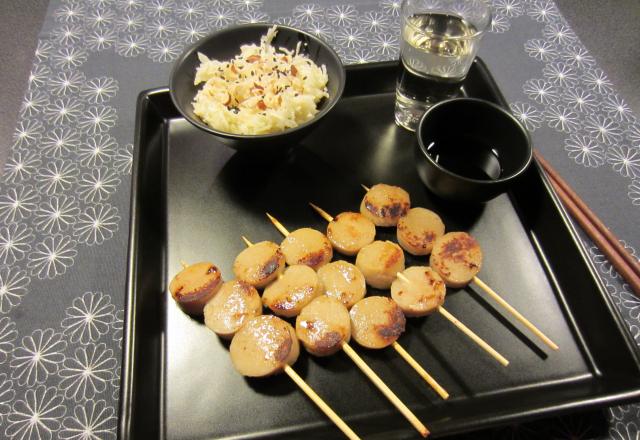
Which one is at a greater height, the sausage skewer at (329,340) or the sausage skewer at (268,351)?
the sausage skewer at (329,340)

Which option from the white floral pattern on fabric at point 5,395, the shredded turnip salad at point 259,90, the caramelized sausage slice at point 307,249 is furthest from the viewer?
the shredded turnip salad at point 259,90

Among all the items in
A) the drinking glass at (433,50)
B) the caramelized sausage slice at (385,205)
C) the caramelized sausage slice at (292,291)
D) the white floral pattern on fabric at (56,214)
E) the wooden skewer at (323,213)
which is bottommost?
the white floral pattern on fabric at (56,214)

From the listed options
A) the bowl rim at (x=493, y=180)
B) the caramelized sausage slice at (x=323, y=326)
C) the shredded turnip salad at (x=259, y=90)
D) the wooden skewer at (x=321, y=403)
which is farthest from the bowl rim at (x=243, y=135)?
the wooden skewer at (x=321, y=403)

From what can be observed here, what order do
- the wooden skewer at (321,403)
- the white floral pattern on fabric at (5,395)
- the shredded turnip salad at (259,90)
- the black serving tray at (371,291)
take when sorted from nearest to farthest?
the wooden skewer at (321,403) → the black serving tray at (371,291) → the white floral pattern on fabric at (5,395) → the shredded turnip salad at (259,90)

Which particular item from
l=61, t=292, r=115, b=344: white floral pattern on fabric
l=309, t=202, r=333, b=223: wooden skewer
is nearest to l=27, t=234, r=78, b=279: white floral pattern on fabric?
l=61, t=292, r=115, b=344: white floral pattern on fabric

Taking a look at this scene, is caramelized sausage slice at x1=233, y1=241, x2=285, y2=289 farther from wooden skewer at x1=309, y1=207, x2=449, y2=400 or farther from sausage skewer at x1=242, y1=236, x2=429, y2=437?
wooden skewer at x1=309, y1=207, x2=449, y2=400

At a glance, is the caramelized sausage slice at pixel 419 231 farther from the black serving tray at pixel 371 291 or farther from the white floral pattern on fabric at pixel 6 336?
the white floral pattern on fabric at pixel 6 336

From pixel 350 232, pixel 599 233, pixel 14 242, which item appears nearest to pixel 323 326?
pixel 350 232

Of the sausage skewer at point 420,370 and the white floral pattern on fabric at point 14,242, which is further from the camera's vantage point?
the white floral pattern on fabric at point 14,242

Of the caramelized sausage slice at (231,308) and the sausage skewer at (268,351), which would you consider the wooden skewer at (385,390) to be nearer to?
the sausage skewer at (268,351)

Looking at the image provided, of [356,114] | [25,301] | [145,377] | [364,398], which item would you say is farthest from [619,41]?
[25,301]
